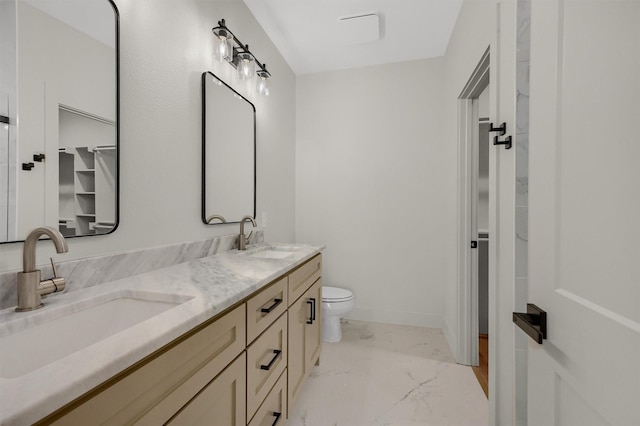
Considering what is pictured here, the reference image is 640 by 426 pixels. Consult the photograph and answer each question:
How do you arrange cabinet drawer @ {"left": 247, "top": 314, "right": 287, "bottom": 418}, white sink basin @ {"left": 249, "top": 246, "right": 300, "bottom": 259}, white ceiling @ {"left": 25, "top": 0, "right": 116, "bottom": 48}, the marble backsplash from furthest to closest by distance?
white sink basin @ {"left": 249, "top": 246, "right": 300, "bottom": 259} → cabinet drawer @ {"left": 247, "top": 314, "right": 287, "bottom": 418} → white ceiling @ {"left": 25, "top": 0, "right": 116, "bottom": 48} → the marble backsplash

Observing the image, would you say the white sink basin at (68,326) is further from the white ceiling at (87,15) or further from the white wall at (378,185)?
the white wall at (378,185)

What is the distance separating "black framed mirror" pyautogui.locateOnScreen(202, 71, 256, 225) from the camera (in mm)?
1618

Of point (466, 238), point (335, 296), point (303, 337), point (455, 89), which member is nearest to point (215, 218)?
point (303, 337)

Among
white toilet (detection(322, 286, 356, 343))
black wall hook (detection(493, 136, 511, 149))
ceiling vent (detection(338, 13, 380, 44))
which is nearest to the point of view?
black wall hook (detection(493, 136, 511, 149))

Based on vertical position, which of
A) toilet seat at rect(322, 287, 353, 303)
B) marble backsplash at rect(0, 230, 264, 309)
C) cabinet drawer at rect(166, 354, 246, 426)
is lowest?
toilet seat at rect(322, 287, 353, 303)

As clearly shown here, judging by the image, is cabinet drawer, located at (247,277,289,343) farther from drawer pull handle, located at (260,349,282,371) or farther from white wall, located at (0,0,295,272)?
white wall, located at (0,0,295,272)

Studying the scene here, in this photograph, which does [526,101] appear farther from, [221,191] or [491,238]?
[221,191]

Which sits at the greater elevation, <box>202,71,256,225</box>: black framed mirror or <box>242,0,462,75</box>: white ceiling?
<box>242,0,462,75</box>: white ceiling

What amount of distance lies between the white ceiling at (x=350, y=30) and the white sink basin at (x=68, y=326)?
6.67 feet

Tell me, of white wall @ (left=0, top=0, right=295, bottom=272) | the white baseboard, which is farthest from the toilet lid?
white wall @ (left=0, top=0, right=295, bottom=272)

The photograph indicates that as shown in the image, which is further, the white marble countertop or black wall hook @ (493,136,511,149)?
black wall hook @ (493,136,511,149)

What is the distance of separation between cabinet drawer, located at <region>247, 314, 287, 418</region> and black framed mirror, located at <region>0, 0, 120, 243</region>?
718 mm

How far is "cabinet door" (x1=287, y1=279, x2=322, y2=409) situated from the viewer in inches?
58.2

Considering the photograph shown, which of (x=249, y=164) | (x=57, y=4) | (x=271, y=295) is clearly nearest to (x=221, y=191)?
(x=249, y=164)
